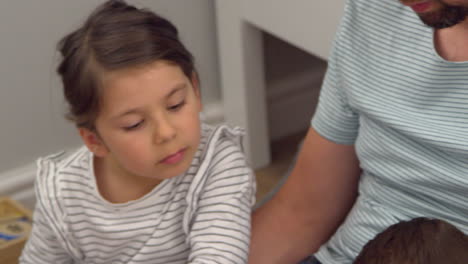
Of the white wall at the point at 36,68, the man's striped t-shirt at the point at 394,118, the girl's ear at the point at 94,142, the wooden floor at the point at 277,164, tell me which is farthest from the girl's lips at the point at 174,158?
the wooden floor at the point at 277,164

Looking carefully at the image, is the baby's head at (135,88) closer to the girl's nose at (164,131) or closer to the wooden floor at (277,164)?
the girl's nose at (164,131)

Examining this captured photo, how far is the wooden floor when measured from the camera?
2.00 metres

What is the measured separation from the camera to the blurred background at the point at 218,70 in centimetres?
171

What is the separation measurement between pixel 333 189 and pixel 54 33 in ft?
2.93

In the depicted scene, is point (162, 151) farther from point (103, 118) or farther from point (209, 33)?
point (209, 33)

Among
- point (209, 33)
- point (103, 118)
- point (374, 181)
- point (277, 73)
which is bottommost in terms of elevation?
point (277, 73)

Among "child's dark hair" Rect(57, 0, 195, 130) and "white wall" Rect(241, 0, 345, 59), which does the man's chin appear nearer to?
"child's dark hair" Rect(57, 0, 195, 130)

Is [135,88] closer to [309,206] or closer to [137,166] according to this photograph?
[137,166]

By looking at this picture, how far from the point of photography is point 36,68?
1794 mm

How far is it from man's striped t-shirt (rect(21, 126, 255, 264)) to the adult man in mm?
89

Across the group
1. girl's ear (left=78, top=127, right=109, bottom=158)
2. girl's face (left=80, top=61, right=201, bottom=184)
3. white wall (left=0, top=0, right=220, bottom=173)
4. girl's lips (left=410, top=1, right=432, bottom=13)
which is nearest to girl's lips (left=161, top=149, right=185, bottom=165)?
girl's face (left=80, top=61, right=201, bottom=184)

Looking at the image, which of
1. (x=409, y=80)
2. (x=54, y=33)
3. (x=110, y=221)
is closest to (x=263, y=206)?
(x=110, y=221)

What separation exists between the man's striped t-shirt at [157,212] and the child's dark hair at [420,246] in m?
0.31

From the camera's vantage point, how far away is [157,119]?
973 millimetres
